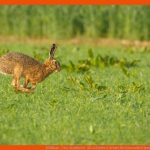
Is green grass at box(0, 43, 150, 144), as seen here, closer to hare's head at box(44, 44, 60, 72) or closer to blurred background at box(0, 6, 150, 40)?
hare's head at box(44, 44, 60, 72)

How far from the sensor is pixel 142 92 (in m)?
10.4

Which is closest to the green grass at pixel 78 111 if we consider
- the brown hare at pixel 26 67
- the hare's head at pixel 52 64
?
the brown hare at pixel 26 67

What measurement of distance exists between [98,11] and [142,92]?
34.8 ft

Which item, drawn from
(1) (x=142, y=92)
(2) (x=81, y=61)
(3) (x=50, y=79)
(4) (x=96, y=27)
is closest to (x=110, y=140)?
(1) (x=142, y=92)

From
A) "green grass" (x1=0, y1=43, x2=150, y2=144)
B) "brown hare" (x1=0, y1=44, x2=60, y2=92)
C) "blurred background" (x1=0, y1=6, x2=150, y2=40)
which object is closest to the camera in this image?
"green grass" (x1=0, y1=43, x2=150, y2=144)

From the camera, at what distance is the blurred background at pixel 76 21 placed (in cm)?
2058

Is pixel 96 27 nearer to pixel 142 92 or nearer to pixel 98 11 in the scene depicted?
pixel 98 11

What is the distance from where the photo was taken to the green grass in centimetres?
784

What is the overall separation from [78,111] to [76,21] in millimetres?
12126

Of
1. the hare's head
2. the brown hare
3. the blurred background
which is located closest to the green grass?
the brown hare

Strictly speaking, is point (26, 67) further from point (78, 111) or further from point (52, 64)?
point (78, 111)

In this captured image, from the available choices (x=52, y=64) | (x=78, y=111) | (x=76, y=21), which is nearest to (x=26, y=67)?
(x=52, y=64)

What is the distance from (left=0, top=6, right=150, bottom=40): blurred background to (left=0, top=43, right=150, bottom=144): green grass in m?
8.38

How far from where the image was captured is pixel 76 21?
818 inches
